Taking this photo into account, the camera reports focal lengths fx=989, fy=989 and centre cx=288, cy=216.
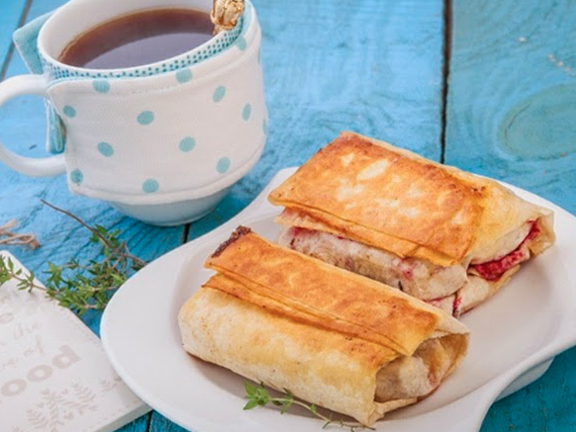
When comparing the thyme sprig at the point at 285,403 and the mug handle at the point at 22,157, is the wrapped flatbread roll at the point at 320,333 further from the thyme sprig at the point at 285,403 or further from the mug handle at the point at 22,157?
the mug handle at the point at 22,157

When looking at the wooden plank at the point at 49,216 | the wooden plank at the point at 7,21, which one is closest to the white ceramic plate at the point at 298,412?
the wooden plank at the point at 49,216

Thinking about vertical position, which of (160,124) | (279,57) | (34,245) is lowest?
(34,245)

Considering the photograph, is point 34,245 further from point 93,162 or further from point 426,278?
point 426,278

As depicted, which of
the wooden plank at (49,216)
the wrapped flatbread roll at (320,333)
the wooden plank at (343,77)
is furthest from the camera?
the wooden plank at (343,77)

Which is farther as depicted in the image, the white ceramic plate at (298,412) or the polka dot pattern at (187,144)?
the polka dot pattern at (187,144)

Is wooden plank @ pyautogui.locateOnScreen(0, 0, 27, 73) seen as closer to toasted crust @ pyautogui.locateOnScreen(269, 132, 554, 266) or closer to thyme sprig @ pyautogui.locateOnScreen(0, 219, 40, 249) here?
thyme sprig @ pyautogui.locateOnScreen(0, 219, 40, 249)

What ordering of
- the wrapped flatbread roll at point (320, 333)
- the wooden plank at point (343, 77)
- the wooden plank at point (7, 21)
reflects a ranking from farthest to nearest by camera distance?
the wooden plank at point (7, 21)
the wooden plank at point (343, 77)
the wrapped flatbread roll at point (320, 333)

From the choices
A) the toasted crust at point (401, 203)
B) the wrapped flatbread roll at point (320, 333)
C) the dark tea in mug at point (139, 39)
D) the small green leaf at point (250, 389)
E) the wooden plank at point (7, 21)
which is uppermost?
the dark tea in mug at point (139, 39)

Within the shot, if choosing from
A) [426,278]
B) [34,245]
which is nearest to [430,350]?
[426,278]
